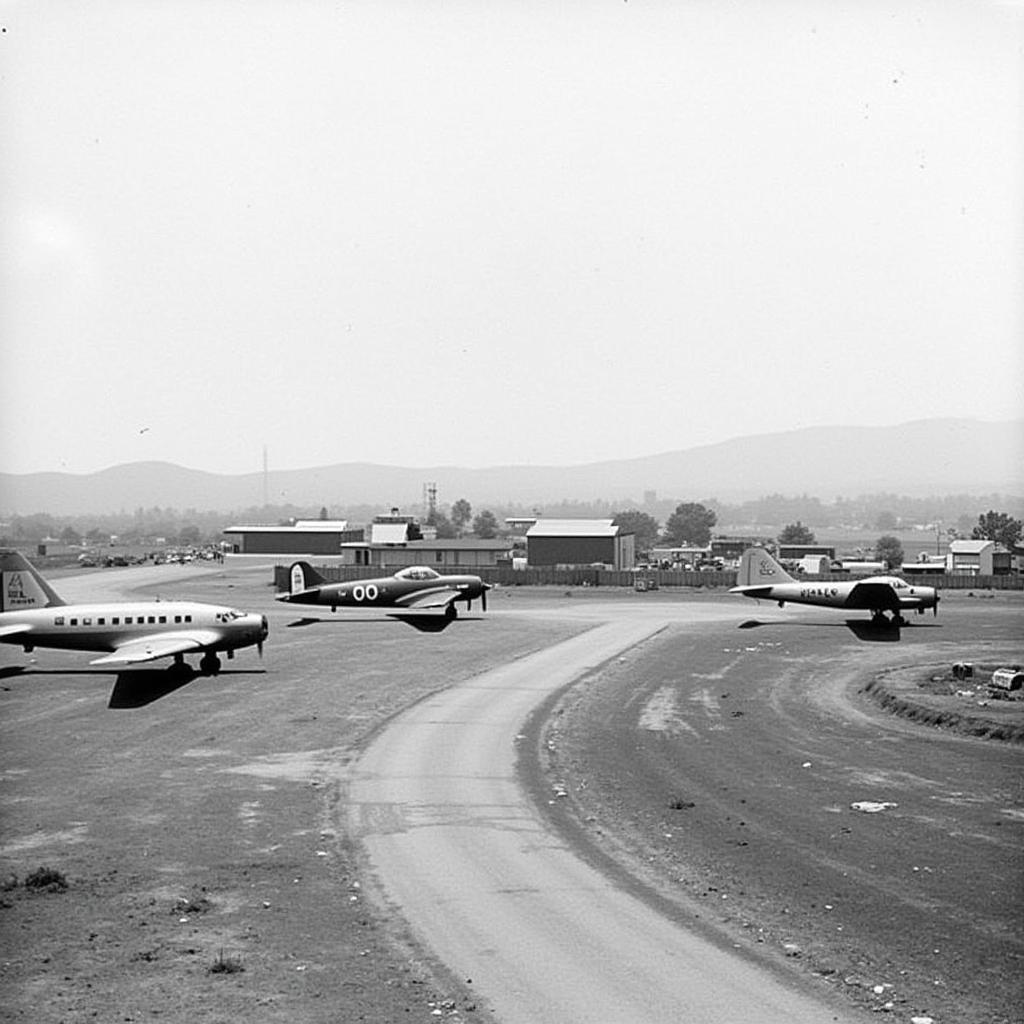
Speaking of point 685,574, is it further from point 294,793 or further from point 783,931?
point 783,931

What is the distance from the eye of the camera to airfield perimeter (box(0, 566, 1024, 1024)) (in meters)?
16.5

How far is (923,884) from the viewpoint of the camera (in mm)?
21266

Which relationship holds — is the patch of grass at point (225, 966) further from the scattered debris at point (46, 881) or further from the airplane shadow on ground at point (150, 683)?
the airplane shadow on ground at point (150, 683)

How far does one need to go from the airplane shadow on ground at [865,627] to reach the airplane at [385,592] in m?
19.3

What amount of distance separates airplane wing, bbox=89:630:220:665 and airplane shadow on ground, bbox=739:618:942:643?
34663 mm

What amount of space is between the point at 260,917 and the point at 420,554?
91.0 meters

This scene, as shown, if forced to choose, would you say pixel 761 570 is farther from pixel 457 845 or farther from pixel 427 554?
pixel 457 845

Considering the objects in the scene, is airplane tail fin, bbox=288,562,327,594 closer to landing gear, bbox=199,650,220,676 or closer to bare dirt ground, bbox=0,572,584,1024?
landing gear, bbox=199,650,220,676

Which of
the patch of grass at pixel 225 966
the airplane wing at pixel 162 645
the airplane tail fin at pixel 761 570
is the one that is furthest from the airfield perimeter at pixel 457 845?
the airplane tail fin at pixel 761 570

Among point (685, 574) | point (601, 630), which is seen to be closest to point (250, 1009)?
point (601, 630)

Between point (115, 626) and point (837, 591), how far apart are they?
44388mm

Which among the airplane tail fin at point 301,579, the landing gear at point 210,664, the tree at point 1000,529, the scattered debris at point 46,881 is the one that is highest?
the tree at point 1000,529

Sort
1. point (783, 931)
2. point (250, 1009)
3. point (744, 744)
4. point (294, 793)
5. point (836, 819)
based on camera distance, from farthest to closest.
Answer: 1. point (744, 744)
2. point (294, 793)
3. point (836, 819)
4. point (783, 931)
5. point (250, 1009)

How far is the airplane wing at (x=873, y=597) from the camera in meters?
66.9
